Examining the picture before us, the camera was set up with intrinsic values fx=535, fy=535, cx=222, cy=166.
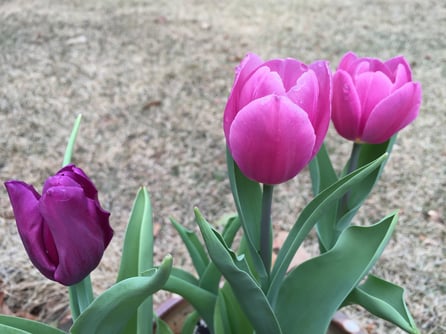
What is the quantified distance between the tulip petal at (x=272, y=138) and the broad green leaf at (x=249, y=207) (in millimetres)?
116

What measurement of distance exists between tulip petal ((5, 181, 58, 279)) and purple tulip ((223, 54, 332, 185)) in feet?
0.76

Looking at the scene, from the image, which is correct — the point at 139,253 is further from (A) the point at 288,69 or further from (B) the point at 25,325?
(A) the point at 288,69

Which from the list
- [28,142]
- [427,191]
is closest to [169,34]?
[28,142]

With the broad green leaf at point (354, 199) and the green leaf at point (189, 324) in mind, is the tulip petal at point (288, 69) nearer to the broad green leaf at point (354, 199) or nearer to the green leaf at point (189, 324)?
the broad green leaf at point (354, 199)

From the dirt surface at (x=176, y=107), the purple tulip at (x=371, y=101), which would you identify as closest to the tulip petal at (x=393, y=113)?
the purple tulip at (x=371, y=101)

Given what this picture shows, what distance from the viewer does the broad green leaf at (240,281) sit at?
0.60 metres

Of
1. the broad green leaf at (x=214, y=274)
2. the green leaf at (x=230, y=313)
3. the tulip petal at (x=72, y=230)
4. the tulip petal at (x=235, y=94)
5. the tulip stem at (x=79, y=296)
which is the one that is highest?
the tulip petal at (x=235, y=94)

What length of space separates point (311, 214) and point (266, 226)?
73 mm

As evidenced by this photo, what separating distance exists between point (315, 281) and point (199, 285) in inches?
10.5

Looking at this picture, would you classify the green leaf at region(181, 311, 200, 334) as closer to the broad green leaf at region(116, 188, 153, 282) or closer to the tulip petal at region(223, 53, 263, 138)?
the broad green leaf at region(116, 188, 153, 282)

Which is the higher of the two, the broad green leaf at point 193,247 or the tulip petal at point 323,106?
the tulip petal at point 323,106

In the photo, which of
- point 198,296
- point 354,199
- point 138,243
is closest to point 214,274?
point 198,296

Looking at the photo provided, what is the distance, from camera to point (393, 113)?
0.73m

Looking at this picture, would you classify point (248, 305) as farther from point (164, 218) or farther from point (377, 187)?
point (377, 187)
